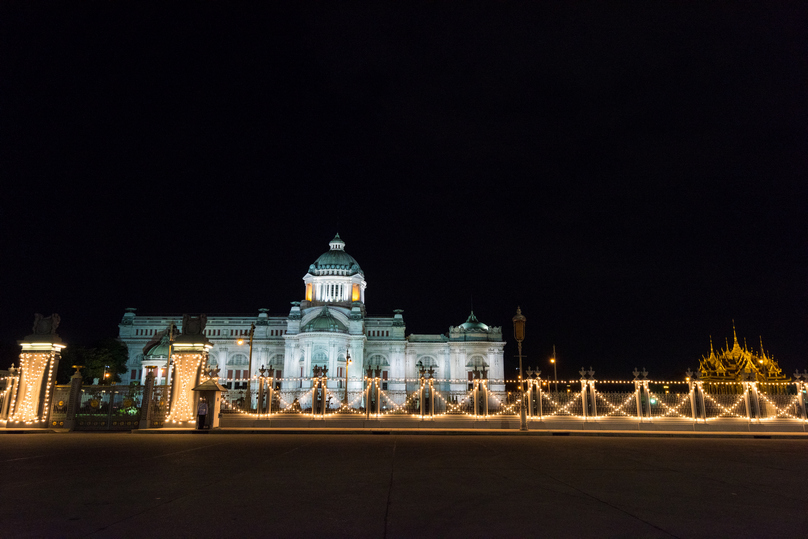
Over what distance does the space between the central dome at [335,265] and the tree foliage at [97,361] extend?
33.7m

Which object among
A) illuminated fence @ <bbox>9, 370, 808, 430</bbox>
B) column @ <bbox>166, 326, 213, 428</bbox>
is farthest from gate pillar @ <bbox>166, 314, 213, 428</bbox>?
illuminated fence @ <bbox>9, 370, 808, 430</bbox>

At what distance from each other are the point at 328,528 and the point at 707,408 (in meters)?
34.2

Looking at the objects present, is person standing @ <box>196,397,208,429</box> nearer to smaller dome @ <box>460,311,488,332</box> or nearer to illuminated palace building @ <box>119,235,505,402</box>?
illuminated palace building @ <box>119,235,505,402</box>

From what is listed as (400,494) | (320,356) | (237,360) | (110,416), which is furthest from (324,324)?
(400,494)

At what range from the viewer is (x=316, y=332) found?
78.8 meters

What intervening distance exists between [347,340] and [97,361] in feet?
120

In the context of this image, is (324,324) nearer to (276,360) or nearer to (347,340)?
(347,340)

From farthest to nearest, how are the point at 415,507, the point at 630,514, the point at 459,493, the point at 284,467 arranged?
the point at 284,467
the point at 459,493
the point at 415,507
the point at 630,514

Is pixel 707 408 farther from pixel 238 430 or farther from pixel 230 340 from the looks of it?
pixel 230 340

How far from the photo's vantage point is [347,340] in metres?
81.4

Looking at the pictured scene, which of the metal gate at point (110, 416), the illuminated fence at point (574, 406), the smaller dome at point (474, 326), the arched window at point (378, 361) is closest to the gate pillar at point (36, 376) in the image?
the illuminated fence at point (574, 406)

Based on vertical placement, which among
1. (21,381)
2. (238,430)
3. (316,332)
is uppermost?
(316,332)

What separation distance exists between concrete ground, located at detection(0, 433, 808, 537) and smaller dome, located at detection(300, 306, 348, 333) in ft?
211

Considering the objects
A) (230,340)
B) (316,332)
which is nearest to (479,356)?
(316,332)
